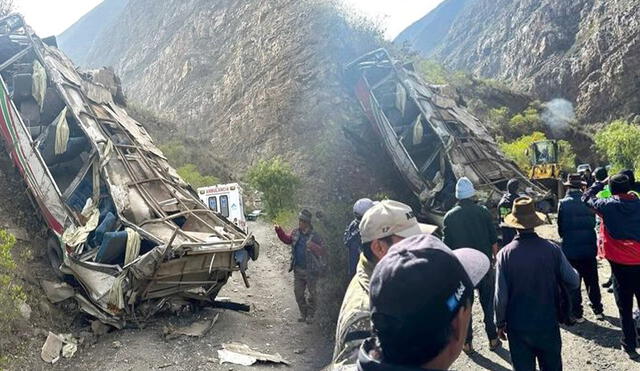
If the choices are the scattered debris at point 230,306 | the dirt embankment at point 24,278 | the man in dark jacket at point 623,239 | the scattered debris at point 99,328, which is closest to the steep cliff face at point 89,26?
the dirt embankment at point 24,278

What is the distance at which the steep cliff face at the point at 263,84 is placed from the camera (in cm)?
2175

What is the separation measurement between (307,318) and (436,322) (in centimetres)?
694

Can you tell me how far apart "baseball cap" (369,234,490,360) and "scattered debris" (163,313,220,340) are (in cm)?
599

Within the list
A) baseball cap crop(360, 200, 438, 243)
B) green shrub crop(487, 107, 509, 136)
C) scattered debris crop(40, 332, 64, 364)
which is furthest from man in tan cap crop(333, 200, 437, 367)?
green shrub crop(487, 107, 509, 136)

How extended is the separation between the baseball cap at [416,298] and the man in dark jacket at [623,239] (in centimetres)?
379

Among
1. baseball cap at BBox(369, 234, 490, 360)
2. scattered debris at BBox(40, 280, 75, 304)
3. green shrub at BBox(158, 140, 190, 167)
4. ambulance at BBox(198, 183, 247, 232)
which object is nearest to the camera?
baseball cap at BBox(369, 234, 490, 360)

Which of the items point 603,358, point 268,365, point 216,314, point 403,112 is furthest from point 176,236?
point 403,112

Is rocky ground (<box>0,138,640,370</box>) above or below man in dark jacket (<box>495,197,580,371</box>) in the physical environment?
below

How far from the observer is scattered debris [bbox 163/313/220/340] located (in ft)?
22.1

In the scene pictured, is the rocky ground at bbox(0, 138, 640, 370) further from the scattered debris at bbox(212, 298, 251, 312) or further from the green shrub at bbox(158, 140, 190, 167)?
the green shrub at bbox(158, 140, 190, 167)

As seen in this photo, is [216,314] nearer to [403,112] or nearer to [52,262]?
[52,262]

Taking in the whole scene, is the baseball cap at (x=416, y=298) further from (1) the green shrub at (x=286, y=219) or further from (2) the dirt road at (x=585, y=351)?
(1) the green shrub at (x=286, y=219)

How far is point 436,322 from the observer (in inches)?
49.3

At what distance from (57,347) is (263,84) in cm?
2474
